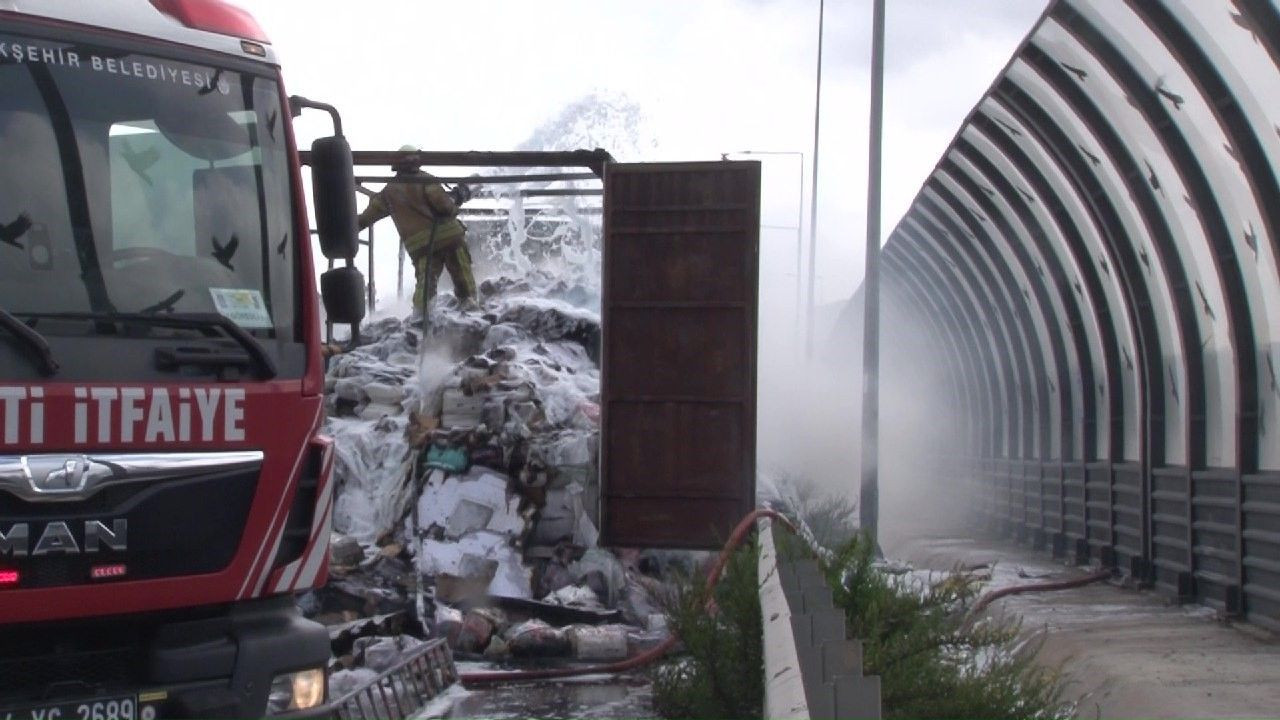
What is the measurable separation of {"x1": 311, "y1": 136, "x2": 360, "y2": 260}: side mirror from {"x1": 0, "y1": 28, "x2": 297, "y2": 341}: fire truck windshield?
196mm

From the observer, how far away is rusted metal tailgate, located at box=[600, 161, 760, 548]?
10.8m

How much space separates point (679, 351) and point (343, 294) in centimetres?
517

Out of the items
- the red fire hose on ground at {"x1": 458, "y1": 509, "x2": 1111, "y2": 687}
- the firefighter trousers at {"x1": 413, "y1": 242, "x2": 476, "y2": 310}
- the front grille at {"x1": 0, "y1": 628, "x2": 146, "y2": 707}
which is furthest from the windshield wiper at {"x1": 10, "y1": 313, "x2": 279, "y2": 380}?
the firefighter trousers at {"x1": 413, "y1": 242, "x2": 476, "y2": 310}

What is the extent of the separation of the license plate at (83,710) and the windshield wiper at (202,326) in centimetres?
110

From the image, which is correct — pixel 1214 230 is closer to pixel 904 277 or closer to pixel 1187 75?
pixel 1187 75

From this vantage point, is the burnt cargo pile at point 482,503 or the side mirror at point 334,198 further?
the burnt cargo pile at point 482,503

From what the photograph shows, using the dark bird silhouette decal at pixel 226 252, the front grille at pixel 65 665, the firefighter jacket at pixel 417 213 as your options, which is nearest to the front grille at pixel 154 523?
the front grille at pixel 65 665

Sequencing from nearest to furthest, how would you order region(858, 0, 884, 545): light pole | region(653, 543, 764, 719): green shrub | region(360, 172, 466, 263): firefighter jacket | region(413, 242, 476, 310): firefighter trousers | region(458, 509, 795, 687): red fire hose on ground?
region(653, 543, 764, 719): green shrub → region(458, 509, 795, 687): red fire hose on ground → region(360, 172, 466, 263): firefighter jacket → region(413, 242, 476, 310): firefighter trousers → region(858, 0, 884, 545): light pole

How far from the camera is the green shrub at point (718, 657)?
22.5 ft

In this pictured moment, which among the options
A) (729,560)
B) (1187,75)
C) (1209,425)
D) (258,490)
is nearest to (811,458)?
(1209,425)

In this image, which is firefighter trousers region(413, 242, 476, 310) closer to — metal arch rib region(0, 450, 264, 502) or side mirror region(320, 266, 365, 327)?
side mirror region(320, 266, 365, 327)

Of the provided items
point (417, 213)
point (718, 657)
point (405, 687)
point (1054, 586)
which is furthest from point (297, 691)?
point (1054, 586)

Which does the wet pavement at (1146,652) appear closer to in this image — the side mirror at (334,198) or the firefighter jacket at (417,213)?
the side mirror at (334,198)

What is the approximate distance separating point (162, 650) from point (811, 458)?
2022 cm
